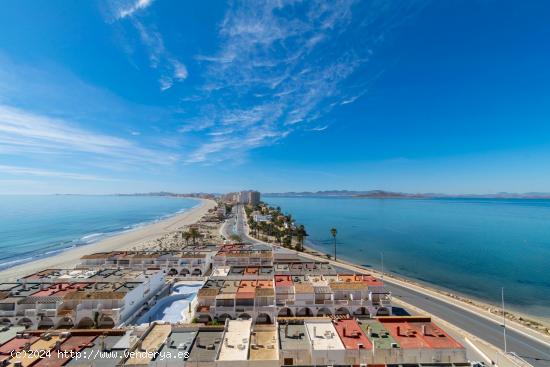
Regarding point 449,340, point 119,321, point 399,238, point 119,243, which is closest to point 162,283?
point 119,321

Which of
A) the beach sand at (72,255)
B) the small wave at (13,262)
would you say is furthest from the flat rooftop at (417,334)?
the small wave at (13,262)

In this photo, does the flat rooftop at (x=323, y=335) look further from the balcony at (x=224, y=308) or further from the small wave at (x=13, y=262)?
the small wave at (x=13, y=262)

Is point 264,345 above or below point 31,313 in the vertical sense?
above

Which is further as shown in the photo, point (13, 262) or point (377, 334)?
point (13, 262)

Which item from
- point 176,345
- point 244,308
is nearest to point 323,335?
point 244,308

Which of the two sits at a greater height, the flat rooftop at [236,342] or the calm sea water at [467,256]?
the flat rooftop at [236,342]

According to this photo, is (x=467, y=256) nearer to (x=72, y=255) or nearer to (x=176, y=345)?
(x=176, y=345)
